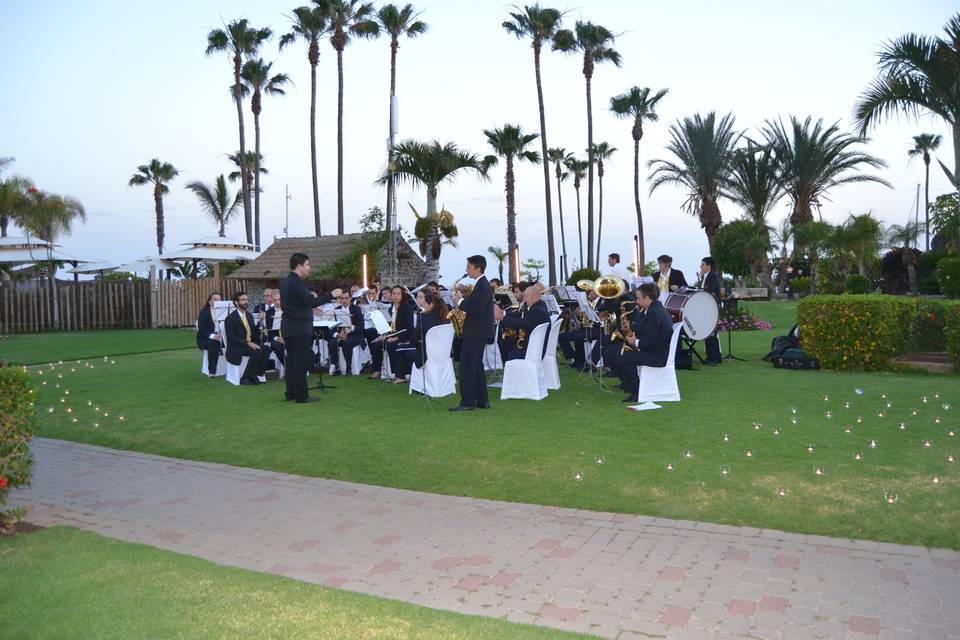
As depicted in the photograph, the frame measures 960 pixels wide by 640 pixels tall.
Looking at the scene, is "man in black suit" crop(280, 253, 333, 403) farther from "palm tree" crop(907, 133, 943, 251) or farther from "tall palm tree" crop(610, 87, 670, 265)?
"palm tree" crop(907, 133, 943, 251)

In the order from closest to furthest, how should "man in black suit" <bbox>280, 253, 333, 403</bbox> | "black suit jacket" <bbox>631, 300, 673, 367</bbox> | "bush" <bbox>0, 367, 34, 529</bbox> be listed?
"bush" <bbox>0, 367, 34, 529</bbox> → "black suit jacket" <bbox>631, 300, 673, 367</bbox> → "man in black suit" <bbox>280, 253, 333, 403</bbox>

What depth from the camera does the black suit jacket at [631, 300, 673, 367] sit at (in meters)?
9.09

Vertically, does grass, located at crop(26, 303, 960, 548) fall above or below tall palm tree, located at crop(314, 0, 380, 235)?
below

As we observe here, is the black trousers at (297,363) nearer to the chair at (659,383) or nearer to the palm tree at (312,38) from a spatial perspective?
the chair at (659,383)

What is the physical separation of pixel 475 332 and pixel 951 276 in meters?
14.6

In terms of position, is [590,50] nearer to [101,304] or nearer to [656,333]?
[101,304]

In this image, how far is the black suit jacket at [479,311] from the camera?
9109 millimetres

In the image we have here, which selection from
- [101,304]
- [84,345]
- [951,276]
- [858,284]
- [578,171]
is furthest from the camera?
[578,171]

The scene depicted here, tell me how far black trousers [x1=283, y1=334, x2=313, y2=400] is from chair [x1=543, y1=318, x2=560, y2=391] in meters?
3.20

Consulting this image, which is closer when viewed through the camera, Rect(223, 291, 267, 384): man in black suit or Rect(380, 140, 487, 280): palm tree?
Rect(223, 291, 267, 384): man in black suit

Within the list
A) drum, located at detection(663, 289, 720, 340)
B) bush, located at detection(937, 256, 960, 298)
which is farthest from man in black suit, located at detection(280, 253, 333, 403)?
bush, located at detection(937, 256, 960, 298)

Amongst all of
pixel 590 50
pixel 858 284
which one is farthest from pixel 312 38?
pixel 858 284

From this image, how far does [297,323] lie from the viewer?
394 inches

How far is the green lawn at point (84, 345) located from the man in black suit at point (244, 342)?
6.88m
